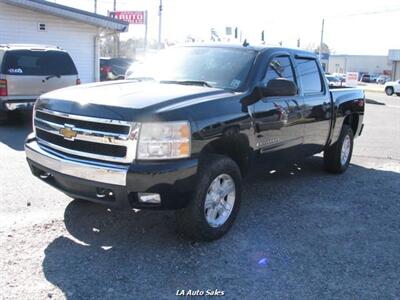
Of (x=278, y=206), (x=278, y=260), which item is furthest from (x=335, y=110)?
(x=278, y=260)

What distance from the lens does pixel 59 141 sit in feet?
14.5

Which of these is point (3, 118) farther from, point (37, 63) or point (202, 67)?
point (202, 67)

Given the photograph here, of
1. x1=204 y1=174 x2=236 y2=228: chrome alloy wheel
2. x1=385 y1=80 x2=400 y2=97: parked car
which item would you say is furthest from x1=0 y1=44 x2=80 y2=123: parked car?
x1=385 y1=80 x2=400 y2=97: parked car

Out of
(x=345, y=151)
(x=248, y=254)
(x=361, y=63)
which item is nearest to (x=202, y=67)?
(x=248, y=254)

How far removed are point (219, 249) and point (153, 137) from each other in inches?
49.1

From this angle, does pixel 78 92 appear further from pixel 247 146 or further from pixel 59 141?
pixel 247 146

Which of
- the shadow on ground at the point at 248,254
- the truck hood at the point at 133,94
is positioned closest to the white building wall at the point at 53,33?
the shadow on ground at the point at 248,254

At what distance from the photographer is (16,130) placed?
10.6 metres

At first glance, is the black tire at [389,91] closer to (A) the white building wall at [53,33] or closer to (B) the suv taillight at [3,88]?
(A) the white building wall at [53,33]

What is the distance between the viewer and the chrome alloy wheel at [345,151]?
763 cm

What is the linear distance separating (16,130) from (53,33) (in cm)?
871

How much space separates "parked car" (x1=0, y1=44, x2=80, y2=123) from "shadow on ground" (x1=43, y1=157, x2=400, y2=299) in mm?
5885

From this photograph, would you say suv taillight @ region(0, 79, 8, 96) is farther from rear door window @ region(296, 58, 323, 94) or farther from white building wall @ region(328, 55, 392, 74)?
white building wall @ region(328, 55, 392, 74)

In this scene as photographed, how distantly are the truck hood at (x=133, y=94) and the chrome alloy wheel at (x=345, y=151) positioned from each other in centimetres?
351
